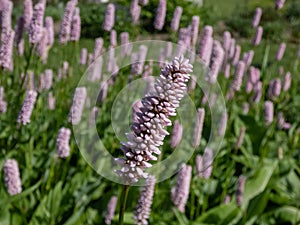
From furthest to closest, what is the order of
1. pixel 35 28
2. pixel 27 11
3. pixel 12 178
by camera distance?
pixel 27 11 → pixel 35 28 → pixel 12 178

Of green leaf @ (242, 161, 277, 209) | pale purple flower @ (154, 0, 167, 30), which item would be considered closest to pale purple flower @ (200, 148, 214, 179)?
green leaf @ (242, 161, 277, 209)

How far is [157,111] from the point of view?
1049 mm

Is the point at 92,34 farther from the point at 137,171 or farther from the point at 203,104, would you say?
the point at 137,171

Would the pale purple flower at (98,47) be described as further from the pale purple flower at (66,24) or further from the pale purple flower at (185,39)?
the pale purple flower at (185,39)

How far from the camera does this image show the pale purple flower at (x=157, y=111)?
1.02m

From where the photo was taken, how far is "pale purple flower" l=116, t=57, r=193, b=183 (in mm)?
1024

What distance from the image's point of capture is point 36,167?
2773 mm

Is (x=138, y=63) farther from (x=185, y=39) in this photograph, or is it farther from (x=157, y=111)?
(x=157, y=111)

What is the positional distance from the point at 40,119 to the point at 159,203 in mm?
722

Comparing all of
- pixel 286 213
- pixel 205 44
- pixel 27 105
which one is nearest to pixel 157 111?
pixel 27 105

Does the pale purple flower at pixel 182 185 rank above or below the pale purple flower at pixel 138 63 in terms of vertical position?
below

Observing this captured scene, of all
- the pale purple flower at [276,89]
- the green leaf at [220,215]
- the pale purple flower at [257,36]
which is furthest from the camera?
the pale purple flower at [276,89]

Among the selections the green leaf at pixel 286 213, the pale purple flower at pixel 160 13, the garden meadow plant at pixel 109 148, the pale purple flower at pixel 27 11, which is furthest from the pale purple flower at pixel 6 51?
the green leaf at pixel 286 213

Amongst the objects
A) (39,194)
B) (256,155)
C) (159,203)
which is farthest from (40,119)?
(256,155)
